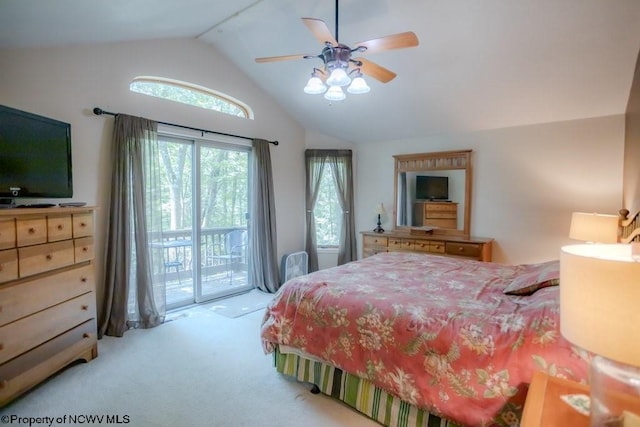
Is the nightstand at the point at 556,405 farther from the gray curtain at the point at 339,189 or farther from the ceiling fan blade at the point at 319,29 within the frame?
the gray curtain at the point at 339,189

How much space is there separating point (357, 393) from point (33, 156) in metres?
2.84

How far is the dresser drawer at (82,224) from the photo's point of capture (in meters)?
2.46

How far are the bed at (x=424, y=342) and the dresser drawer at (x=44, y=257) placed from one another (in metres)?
1.58

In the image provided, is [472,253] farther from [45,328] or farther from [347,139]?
[45,328]

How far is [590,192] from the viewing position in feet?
11.3

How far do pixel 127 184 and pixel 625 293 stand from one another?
3622 mm

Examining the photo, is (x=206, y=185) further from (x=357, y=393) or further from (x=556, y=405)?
(x=556, y=405)

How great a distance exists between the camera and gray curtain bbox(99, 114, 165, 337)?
121 inches

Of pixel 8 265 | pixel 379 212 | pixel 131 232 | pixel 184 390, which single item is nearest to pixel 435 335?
pixel 184 390

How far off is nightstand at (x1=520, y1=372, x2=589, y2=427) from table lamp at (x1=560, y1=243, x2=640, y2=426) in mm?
112

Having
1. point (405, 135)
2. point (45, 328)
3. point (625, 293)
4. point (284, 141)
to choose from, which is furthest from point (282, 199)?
point (625, 293)

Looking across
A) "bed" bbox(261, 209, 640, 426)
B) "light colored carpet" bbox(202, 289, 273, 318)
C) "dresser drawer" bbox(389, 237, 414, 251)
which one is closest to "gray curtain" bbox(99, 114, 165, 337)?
"light colored carpet" bbox(202, 289, 273, 318)

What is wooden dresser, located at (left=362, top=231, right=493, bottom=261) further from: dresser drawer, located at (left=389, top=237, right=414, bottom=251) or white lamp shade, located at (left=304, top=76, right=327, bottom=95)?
white lamp shade, located at (left=304, top=76, right=327, bottom=95)

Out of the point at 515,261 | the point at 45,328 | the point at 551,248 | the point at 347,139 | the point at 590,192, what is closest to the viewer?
the point at 45,328
